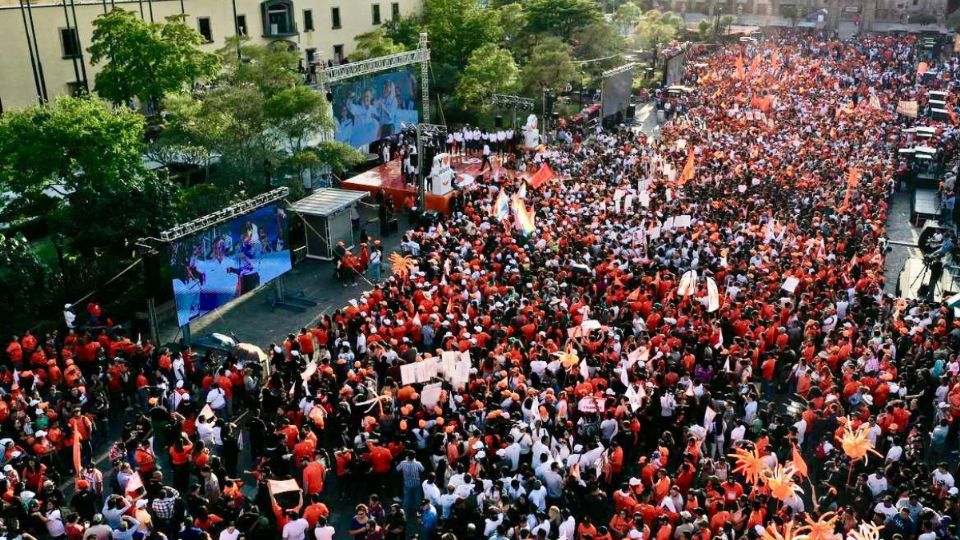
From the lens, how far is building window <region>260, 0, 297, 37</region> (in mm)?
39278

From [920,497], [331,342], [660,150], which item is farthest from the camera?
[660,150]

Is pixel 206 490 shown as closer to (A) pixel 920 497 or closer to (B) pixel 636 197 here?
(A) pixel 920 497

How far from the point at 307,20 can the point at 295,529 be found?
36.0 meters

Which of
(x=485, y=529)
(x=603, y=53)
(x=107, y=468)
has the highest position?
(x=603, y=53)

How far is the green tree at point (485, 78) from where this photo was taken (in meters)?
34.4

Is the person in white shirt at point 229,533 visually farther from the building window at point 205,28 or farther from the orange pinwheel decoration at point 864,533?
the building window at point 205,28

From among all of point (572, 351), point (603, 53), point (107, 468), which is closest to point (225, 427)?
point (107, 468)

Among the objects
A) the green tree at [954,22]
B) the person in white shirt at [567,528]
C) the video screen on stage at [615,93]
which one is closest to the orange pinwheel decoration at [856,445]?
the person in white shirt at [567,528]

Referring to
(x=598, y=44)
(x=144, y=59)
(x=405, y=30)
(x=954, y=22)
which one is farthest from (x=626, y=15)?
Answer: (x=144, y=59)

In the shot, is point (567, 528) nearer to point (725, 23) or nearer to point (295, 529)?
point (295, 529)

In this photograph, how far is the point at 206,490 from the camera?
36.4ft

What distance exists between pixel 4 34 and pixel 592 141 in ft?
73.3

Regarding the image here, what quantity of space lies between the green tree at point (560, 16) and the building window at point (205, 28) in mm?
18177

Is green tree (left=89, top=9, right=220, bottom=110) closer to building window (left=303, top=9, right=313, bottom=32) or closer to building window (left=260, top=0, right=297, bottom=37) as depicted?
building window (left=260, top=0, right=297, bottom=37)
